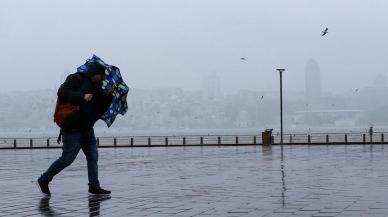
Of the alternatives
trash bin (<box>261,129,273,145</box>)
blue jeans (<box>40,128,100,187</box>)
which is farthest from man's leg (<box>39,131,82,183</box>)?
trash bin (<box>261,129,273,145</box>)

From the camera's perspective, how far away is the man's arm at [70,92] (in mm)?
8062

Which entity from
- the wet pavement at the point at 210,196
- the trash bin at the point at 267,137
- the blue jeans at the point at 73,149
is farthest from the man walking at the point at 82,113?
the trash bin at the point at 267,137

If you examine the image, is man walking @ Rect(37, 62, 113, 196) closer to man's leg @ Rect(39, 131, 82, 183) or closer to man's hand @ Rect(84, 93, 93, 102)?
man's leg @ Rect(39, 131, 82, 183)

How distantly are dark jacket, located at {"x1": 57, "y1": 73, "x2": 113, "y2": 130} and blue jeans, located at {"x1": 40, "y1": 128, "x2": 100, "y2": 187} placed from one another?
0.10 metres

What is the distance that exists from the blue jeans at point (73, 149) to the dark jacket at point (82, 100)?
10 centimetres

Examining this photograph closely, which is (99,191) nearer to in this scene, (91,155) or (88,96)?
(91,155)

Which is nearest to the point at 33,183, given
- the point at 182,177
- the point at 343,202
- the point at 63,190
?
the point at 63,190

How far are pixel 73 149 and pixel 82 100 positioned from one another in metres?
0.73

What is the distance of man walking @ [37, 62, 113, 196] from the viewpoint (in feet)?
26.9

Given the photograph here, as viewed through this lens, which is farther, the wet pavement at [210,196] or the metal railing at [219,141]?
the metal railing at [219,141]

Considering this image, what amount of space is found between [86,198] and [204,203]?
164 centimetres

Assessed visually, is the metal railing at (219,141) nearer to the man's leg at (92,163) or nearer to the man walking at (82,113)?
the man's leg at (92,163)

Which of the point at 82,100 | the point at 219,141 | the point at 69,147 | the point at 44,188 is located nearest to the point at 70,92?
the point at 82,100

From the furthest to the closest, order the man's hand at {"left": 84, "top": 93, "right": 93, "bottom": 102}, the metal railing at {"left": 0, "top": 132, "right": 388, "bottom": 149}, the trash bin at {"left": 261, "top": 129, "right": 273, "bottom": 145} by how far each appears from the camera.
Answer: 1. the metal railing at {"left": 0, "top": 132, "right": 388, "bottom": 149}
2. the trash bin at {"left": 261, "top": 129, "right": 273, "bottom": 145}
3. the man's hand at {"left": 84, "top": 93, "right": 93, "bottom": 102}
